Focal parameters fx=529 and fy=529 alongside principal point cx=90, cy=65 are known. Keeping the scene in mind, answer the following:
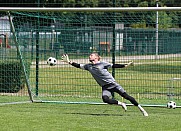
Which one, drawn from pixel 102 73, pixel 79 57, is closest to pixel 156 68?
pixel 79 57

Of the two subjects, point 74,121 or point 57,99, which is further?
point 57,99

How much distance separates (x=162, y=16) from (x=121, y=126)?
31.0ft

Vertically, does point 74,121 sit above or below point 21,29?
below

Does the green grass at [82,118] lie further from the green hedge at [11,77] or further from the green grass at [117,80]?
the green hedge at [11,77]

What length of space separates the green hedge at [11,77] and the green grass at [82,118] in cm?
262

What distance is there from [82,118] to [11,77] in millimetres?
5931

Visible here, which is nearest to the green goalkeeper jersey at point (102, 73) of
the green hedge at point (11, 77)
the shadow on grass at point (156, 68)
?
the green hedge at point (11, 77)

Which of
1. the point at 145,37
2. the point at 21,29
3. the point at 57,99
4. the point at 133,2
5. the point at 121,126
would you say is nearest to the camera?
the point at 121,126

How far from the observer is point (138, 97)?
56.1 ft

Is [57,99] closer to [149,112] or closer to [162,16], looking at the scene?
[149,112]

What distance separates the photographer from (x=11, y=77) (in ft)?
59.3

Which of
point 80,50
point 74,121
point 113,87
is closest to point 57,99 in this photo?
point 80,50

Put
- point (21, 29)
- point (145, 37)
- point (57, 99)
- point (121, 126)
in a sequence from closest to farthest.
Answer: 1. point (121, 126)
2. point (57, 99)
3. point (21, 29)
4. point (145, 37)

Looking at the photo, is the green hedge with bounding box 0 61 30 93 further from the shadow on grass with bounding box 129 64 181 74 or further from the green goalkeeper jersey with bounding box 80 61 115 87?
the green goalkeeper jersey with bounding box 80 61 115 87
